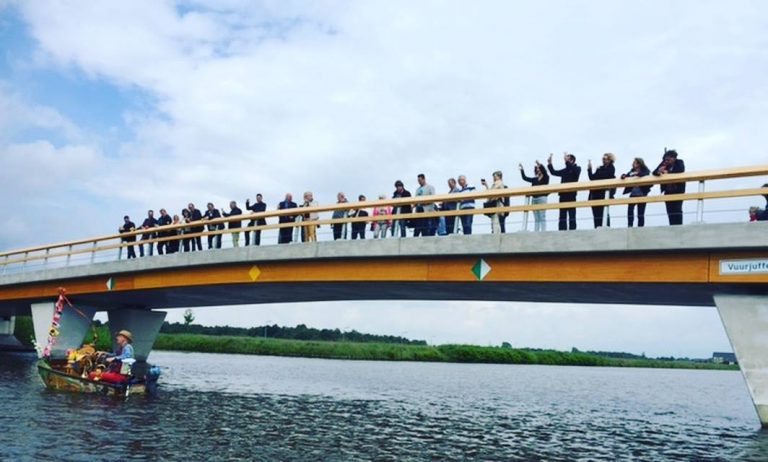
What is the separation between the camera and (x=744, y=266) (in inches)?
648

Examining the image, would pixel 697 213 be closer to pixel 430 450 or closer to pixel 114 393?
pixel 430 450

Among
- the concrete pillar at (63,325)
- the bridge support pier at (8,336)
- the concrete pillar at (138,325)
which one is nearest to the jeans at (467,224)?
the concrete pillar at (63,325)

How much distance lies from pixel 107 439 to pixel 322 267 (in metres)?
10.3

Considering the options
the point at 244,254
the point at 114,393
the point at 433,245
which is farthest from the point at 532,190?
the point at 114,393

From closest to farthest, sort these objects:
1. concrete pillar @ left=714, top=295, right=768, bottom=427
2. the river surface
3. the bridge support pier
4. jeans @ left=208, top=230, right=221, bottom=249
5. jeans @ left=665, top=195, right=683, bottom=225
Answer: the river surface < concrete pillar @ left=714, top=295, right=768, bottom=427 < jeans @ left=665, top=195, right=683, bottom=225 < jeans @ left=208, top=230, right=221, bottom=249 < the bridge support pier

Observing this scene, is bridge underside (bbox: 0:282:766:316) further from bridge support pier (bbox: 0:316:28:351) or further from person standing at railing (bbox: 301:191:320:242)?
bridge support pier (bbox: 0:316:28:351)

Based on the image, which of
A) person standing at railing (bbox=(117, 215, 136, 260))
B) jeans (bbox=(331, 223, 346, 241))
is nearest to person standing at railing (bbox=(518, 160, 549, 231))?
jeans (bbox=(331, 223, 346, 241))

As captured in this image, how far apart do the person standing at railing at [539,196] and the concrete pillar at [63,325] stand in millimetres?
23694

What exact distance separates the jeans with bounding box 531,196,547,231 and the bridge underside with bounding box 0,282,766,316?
58.7 inches

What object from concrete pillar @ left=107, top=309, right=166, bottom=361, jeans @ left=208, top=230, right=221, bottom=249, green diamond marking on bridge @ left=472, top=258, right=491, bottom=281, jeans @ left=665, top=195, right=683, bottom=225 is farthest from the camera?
concrete pillar @ left=107, top=309, right=166, bottom=361

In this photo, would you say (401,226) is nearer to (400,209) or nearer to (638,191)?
(400,209)

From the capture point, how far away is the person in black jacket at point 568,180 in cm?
1891

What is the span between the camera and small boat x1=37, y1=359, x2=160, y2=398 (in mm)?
22891

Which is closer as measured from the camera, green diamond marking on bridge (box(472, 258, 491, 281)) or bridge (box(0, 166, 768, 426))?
bridge (box(0, 166, 768, 426))
